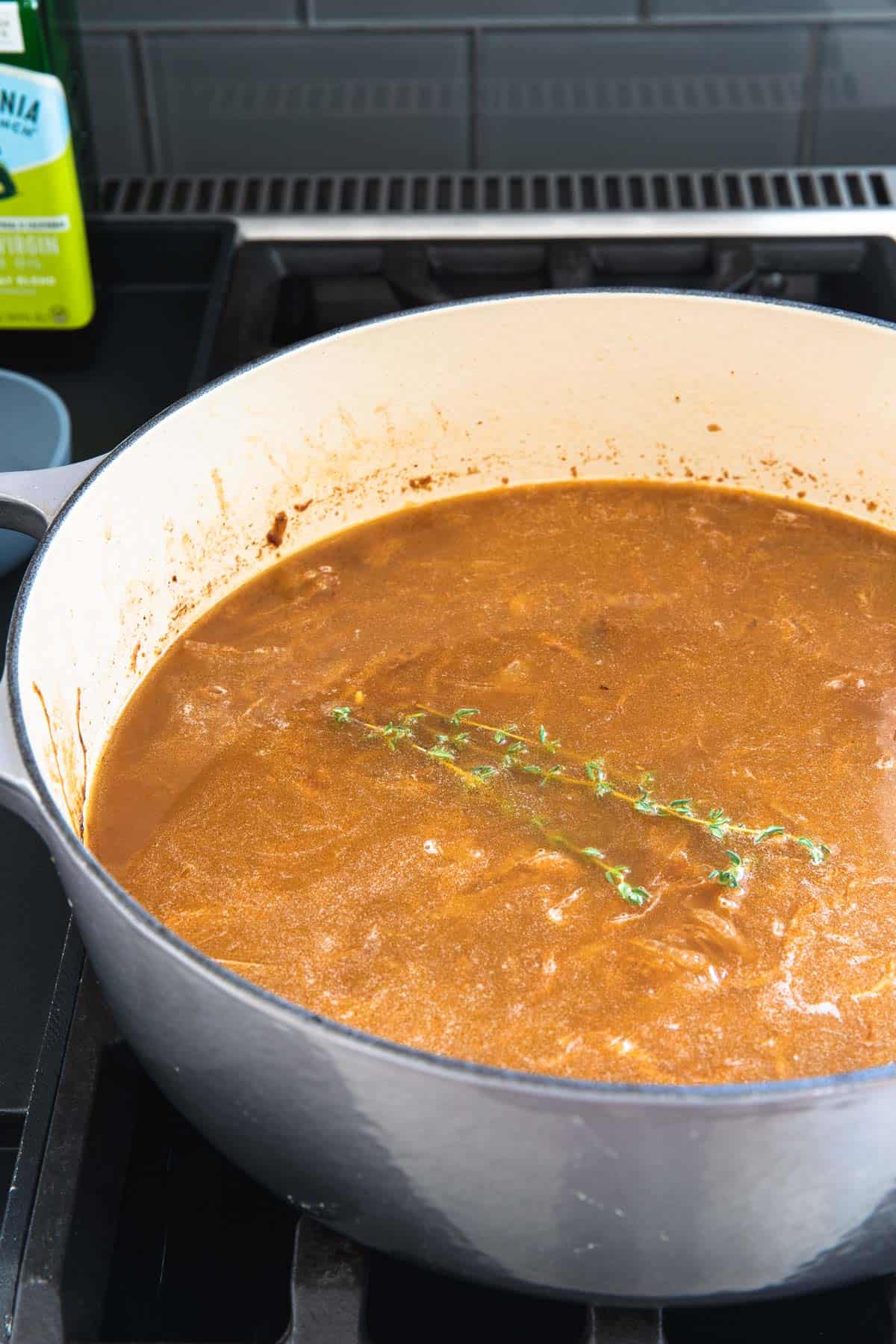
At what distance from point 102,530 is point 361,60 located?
813mm

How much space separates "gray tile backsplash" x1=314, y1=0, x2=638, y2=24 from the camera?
1578 millimetres

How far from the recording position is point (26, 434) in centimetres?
138

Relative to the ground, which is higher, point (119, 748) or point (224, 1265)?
point (119, 748)

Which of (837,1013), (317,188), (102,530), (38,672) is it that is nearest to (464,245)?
(317,188)

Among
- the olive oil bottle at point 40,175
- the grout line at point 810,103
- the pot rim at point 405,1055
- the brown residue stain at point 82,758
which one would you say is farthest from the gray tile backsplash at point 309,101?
the pot rim at point 405,1055

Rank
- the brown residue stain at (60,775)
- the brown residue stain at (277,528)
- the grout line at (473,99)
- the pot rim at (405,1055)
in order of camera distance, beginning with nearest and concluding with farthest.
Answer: the pot rim at (405,1055)
the brown residue stain at (60,775)
the brown residue stain at (277,528)
the grout line at (473,99)

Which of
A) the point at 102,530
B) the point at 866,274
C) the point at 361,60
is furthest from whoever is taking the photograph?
the point at 361,60

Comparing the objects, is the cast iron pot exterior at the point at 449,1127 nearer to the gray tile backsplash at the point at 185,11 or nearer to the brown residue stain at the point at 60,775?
the brown residue stain at the point at 60,775

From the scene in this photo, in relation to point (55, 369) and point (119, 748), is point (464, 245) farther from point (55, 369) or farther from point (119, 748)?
point (119, 748)

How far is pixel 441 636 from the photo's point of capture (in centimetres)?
121

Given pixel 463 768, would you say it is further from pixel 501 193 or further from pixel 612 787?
pixel 501 193

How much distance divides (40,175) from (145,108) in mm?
321

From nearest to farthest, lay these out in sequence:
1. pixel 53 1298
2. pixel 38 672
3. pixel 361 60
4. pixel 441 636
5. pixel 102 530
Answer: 1. pixel 53 1298
2. pixel 38 672
3. pixel 102 530
4. pixel 441 636
5. pixel 361 60

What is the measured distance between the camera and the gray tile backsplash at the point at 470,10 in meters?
1.58
